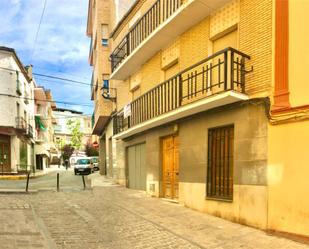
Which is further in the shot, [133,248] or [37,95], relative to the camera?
[37,95]

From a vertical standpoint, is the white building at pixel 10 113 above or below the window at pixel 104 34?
below

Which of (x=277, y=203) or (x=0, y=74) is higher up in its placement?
(x=0, y=74)

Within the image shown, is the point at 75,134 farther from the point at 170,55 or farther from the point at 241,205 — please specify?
the point at 241,205

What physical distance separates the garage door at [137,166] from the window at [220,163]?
6.36m

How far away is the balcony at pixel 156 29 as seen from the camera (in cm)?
1060

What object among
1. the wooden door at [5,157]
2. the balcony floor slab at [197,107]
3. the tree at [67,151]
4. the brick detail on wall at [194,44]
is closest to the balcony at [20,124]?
the wooden door at [5,157]

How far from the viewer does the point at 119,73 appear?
18.2 meters

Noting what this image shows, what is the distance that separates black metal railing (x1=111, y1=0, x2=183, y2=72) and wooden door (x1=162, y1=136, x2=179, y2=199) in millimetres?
4276

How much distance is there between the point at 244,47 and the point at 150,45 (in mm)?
5538

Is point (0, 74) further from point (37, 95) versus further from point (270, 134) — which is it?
point (270, 134)

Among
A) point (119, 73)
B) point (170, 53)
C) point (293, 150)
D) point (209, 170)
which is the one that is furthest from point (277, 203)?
point (119, 73)

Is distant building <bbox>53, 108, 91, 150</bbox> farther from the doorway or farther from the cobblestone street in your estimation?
the cobblestone street

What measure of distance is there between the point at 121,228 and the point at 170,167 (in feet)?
16.3

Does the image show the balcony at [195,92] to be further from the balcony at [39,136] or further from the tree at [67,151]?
the tree at [67,151]
